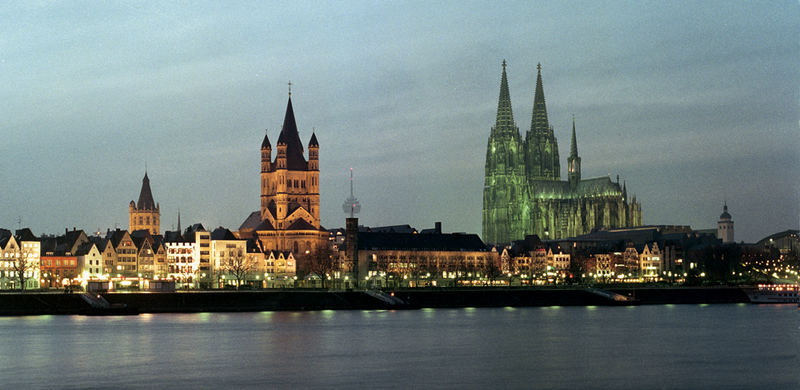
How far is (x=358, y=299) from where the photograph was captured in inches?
4712

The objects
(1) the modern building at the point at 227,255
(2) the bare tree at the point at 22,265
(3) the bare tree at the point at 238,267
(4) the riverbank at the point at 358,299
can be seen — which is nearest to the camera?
(4) the riverbank at the point at 358,299

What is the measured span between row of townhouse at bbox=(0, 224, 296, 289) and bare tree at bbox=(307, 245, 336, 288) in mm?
3854

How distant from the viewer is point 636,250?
18050 cm

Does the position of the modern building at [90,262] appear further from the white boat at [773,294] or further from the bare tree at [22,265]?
the white boat at [773,294]

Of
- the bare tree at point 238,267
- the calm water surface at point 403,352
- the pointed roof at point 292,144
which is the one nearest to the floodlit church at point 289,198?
the pointed roof at point 292,144

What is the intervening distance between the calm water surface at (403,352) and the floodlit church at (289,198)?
7529 cm

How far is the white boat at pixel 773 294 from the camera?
439ft

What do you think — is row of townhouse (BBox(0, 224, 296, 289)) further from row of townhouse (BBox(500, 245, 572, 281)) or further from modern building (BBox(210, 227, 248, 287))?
row of townhouse (BBox(500, 245, 572, 281))

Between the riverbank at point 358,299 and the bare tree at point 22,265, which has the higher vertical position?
the bare tree at point 22,265

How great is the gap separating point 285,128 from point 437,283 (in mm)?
42952

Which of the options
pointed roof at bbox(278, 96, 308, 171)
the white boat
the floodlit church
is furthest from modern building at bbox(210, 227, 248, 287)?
the white boat

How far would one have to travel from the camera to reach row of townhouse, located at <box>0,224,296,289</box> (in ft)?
428

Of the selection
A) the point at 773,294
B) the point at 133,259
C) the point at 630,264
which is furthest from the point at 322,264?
the point at 630,264

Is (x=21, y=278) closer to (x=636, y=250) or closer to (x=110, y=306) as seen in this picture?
(x=110, y=306)
